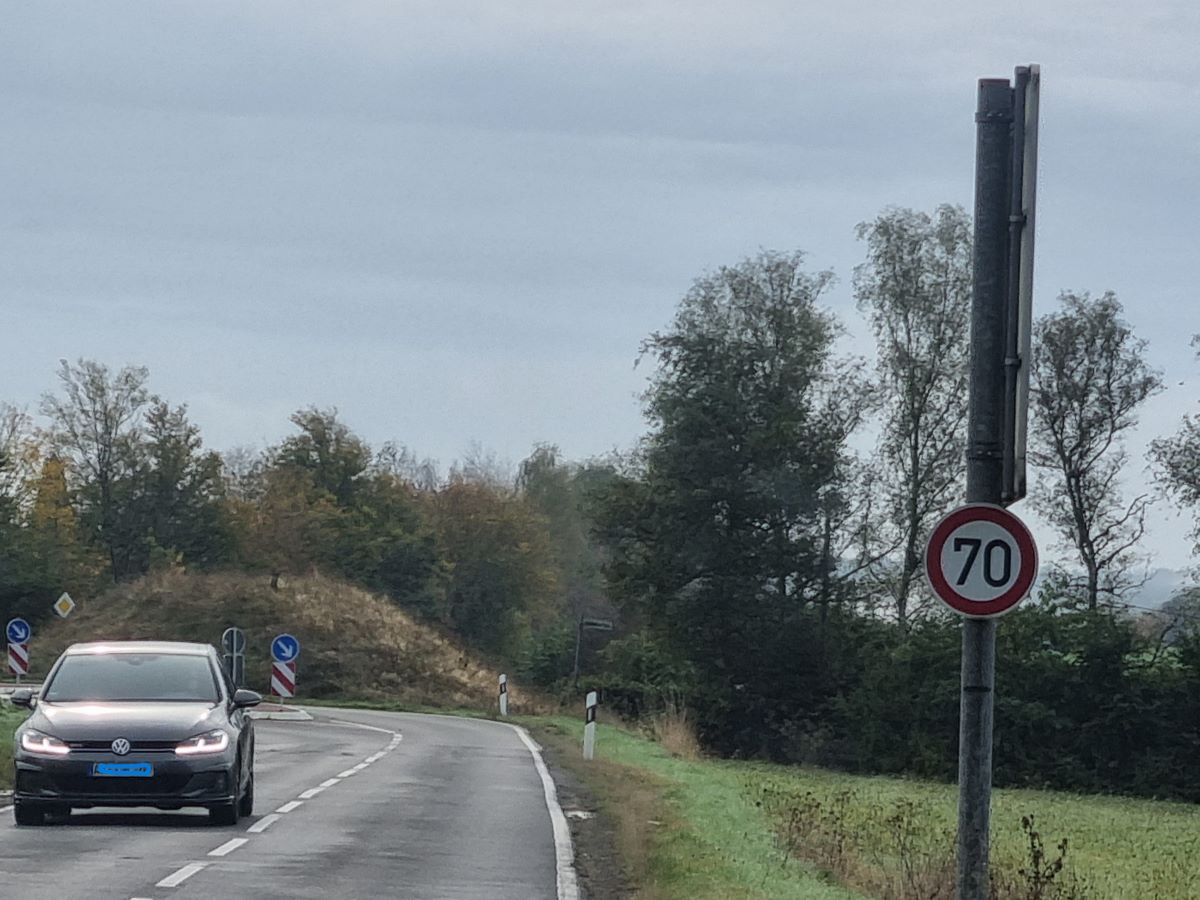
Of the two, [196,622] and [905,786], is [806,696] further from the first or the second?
[196,622]

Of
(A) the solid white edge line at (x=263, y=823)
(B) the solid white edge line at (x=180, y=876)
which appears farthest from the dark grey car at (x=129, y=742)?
(B) the solid white edge line at (x=180, y=876)

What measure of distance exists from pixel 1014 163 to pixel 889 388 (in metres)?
53.6

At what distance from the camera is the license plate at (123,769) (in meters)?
17.6

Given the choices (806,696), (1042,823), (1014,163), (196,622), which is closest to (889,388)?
(806,696)

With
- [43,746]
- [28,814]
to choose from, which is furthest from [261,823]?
[43,746]

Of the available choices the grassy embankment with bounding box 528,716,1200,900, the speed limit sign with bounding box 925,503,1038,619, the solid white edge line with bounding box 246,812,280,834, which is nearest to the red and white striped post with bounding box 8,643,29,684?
the grassy embankment with bounding box 528,716,1200,900

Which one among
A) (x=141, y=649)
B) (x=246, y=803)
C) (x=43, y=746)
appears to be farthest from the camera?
(x=246, y=803)

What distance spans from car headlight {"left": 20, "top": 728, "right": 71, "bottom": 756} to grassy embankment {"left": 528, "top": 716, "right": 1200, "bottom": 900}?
4.93 metres

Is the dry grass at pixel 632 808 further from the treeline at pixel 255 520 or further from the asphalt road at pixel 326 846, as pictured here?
the treeline at pixel 255 520

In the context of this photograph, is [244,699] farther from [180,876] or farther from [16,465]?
[16,465]

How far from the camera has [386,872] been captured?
15375mm

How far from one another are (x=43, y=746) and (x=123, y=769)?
71cm

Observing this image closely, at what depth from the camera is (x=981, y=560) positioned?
32.4 ft

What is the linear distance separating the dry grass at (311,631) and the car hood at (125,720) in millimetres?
48853
